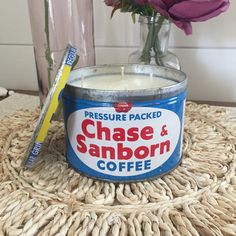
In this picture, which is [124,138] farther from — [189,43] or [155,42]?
[189,43]

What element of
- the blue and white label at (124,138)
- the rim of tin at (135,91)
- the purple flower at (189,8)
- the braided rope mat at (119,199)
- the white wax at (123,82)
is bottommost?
the braided rope mat at (119,199)

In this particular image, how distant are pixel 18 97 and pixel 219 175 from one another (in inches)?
16.9

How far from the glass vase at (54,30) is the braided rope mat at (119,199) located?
16cm

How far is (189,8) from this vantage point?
0.40 m

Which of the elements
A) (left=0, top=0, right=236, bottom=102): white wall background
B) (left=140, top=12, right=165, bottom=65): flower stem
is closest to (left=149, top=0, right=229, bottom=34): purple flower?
(left=140, top=12, right=165, bottom=65): flower stem

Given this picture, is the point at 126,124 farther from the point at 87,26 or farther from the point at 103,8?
the point at 103,8

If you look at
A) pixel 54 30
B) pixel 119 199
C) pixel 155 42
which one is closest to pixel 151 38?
pixel 155 42

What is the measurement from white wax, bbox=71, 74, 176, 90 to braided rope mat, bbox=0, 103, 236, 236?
86 mm

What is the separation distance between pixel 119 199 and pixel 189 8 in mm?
234

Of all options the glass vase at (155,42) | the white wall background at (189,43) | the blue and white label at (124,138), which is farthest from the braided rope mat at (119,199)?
the white wall background at (189,43)

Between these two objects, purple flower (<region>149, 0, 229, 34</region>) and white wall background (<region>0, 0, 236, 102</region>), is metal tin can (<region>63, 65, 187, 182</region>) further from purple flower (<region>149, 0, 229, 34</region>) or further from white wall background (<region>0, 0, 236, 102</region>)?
white wall background (<region>0, 0, 236, 102</region>)

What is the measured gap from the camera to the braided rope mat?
28cm

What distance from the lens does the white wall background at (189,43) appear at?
0.64 metres

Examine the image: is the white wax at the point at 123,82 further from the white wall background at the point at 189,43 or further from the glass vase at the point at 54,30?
the white wall background at the point at 189,43
